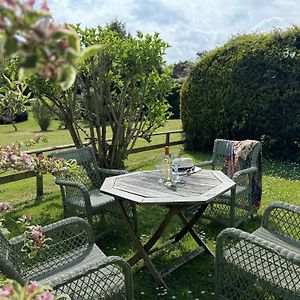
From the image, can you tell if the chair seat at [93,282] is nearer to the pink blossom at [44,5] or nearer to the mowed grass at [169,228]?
the mowed grass at [169,228]

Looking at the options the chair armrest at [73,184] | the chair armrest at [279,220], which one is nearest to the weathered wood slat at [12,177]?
the chair armrest at [73,184]

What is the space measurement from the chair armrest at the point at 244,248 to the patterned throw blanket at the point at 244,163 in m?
1.93

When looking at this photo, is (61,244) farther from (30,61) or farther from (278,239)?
(30,61)

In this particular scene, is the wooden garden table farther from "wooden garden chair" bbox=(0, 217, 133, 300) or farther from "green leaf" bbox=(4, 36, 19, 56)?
"green leaf" bbox=(4, 36, 19, 56)

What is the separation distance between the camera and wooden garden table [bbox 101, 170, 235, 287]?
318 cm

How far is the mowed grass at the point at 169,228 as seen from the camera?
3289 millimetres

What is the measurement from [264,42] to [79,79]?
5.08m

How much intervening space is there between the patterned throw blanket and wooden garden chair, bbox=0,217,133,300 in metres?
2.35

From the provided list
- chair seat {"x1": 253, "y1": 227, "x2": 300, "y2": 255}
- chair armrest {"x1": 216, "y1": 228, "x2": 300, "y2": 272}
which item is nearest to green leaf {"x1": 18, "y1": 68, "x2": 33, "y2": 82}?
chair armrest {"x1": 216, "y1": 228, "x2": 300, "y2": 272}

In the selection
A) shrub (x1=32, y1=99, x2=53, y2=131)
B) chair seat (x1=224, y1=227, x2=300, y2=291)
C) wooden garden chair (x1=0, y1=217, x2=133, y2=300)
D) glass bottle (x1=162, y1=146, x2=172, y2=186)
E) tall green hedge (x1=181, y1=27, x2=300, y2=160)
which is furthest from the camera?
shrub (x1=32, y1=99, x2=53, y2=131)

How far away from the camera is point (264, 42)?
29.1 feet

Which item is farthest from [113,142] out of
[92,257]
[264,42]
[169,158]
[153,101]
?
[264,42]

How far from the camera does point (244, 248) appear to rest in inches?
108

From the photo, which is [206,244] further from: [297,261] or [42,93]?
[42,93]
